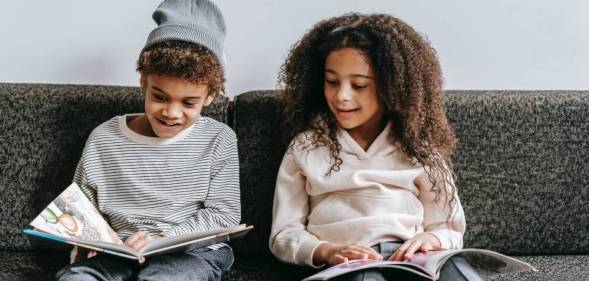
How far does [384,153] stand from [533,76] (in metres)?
0.54

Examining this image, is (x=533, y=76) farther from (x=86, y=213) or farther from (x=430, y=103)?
(x=86, y=213)

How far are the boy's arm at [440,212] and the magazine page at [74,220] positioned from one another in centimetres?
64

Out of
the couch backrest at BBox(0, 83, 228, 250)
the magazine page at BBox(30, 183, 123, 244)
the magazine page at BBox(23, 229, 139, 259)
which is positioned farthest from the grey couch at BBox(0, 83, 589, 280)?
the magazine page at BBox(23, 229, 139, 259)

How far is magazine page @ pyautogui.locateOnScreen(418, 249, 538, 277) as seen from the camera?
1.30 metres

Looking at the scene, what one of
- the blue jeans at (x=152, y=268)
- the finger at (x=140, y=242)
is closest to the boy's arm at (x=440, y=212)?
the blue jeans at (x=152, y=268)

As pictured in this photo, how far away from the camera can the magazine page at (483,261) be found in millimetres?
1299

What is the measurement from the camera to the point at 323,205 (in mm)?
1523

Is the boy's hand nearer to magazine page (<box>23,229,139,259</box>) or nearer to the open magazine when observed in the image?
magazine page (<box>23,229,139,259</box>)

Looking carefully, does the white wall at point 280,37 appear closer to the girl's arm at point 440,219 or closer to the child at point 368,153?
the child at point 368,153

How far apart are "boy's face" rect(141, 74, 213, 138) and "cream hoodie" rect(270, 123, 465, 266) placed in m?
0.23

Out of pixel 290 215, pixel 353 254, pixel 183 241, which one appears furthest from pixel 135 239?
pixel 353 254

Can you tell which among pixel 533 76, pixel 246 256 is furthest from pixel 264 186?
pixel 533 76

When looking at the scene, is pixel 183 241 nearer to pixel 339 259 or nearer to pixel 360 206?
pixel 339 259

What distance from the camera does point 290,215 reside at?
154 cm
